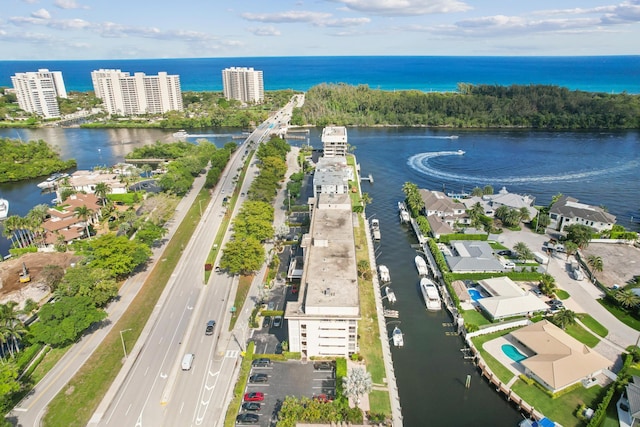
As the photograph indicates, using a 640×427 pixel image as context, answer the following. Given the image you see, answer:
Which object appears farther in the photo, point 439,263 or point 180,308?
point 439,263

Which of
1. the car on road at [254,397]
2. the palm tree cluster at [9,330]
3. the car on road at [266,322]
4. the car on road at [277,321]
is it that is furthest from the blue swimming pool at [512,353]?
the palm tree cluster at [9,330]

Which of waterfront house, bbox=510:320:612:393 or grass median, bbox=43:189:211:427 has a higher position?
A: waterfront house, bbox=510:320:612:393

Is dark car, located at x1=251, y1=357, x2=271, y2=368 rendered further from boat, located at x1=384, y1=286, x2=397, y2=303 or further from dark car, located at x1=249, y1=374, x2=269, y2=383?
boat, located at x1=384, y1=286, x2=397, y2=303

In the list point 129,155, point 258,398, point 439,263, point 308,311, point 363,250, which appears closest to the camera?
point 258,398


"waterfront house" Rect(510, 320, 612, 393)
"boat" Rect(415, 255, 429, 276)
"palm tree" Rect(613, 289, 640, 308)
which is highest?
"palm tree" Rect(613, 289, 640, 308)

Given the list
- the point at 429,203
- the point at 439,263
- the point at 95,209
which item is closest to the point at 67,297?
the point at 95,209

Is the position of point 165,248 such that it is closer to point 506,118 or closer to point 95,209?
point 95,209

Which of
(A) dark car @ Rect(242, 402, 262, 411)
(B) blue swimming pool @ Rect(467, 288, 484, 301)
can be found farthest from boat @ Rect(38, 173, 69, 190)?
(B) blue swimming pool @ Rect(467, 288, 484, 301)
